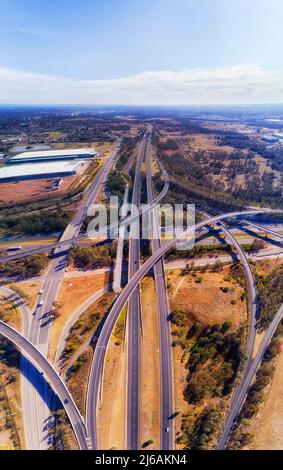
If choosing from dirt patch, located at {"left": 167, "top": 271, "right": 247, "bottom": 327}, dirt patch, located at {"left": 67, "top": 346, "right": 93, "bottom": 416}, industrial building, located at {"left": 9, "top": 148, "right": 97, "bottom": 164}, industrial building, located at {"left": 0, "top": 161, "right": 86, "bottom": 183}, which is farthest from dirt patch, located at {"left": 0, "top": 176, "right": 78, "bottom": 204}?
dirt patch, located at {"left": 67, "top": 346, "right": 93, "bottom": 416}

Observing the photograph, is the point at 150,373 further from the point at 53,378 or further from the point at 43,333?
the point at 43,333

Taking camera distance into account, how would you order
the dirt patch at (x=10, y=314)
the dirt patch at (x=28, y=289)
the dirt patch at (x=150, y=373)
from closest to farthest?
the dirt patch at (x=150, y=373), the dirt patch at (x=10, y=314), the dirt patch at (x=28, y=289)

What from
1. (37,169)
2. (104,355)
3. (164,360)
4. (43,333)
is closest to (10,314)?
(43,333)

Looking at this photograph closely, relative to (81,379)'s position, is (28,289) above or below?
above

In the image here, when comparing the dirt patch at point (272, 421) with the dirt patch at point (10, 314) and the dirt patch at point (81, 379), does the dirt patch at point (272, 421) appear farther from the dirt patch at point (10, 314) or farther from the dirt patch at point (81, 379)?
the dirt patch at point (10, 314)

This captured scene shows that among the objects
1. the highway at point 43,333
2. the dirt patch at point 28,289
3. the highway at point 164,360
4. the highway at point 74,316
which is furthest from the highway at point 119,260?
the dirt patch at point 28,289
